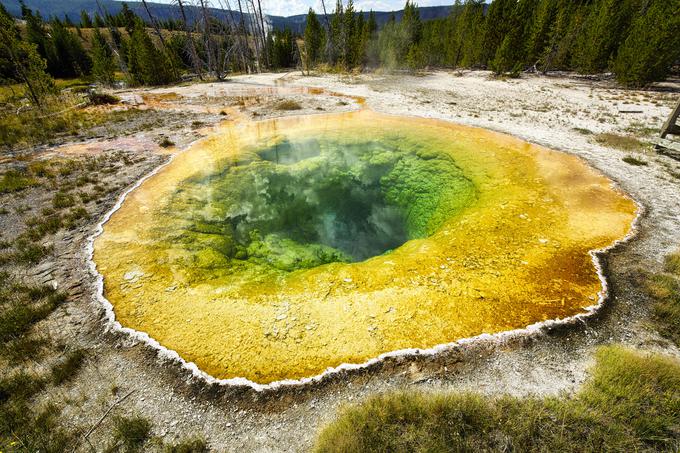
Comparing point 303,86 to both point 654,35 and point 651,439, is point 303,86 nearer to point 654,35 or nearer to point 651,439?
point 654,35

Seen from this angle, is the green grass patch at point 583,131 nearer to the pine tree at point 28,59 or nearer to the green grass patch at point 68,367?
the green grass patch at point 68,367

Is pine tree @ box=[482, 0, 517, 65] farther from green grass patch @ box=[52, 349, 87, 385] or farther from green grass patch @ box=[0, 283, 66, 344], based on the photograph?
green grass patch @ box=[52, 349, 87, 385]

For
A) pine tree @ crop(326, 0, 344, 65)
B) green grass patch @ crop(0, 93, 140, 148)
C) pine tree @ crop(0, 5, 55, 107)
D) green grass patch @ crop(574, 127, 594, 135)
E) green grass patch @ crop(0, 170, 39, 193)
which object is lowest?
green grass patch @ crop(0, 170, 39, 193)


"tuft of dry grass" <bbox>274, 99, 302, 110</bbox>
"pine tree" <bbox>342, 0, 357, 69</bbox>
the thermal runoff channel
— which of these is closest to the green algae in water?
the thermal runoff channel

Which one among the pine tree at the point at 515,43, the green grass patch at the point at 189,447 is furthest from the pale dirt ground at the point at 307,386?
the pine tree at the point at 515,43

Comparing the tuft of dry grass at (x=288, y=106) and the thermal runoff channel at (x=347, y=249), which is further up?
the tuft of dry grass at (x=288, y=106)

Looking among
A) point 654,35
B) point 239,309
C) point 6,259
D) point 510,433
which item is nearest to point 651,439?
point 510,433
